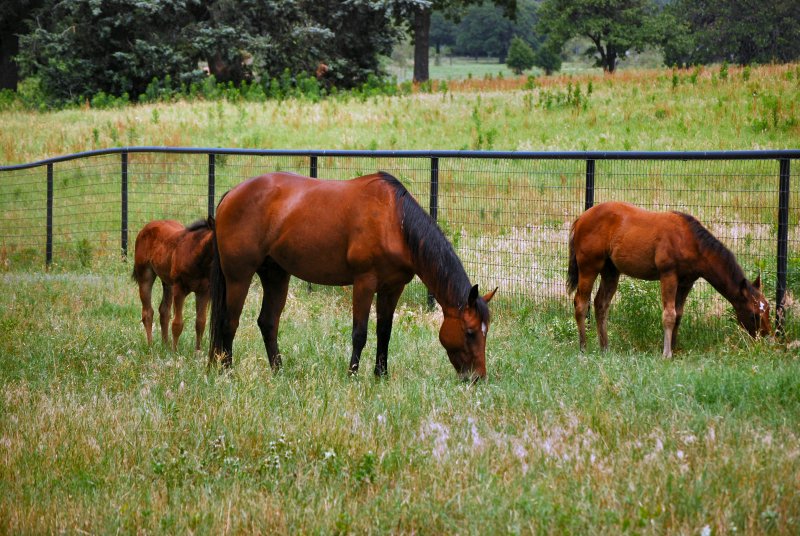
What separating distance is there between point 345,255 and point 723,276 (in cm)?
319

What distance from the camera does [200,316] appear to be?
859 centimetres

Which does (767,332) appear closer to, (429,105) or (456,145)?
(456,145)

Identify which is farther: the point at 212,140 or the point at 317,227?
the point at 212,140

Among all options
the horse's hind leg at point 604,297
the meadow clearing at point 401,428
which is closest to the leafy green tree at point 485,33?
the meadow clearing at point 401,428

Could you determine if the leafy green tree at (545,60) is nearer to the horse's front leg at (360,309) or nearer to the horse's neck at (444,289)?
the horse's front leg at (360,309)

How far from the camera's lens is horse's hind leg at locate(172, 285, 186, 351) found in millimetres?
8539

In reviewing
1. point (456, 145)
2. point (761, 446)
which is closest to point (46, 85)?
point (456, 145)

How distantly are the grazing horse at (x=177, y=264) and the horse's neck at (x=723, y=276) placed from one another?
4304mm

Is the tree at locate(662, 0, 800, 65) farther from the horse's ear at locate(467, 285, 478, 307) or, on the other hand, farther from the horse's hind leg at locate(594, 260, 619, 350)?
the horse's ear at locate(467, 285, 478, 307)

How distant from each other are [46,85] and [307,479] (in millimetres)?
35530

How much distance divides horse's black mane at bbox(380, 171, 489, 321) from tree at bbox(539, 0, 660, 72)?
172 feet

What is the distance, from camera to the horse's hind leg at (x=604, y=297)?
27.5ft

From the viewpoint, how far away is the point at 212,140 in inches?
942

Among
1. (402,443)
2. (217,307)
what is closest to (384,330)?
(217,307)
